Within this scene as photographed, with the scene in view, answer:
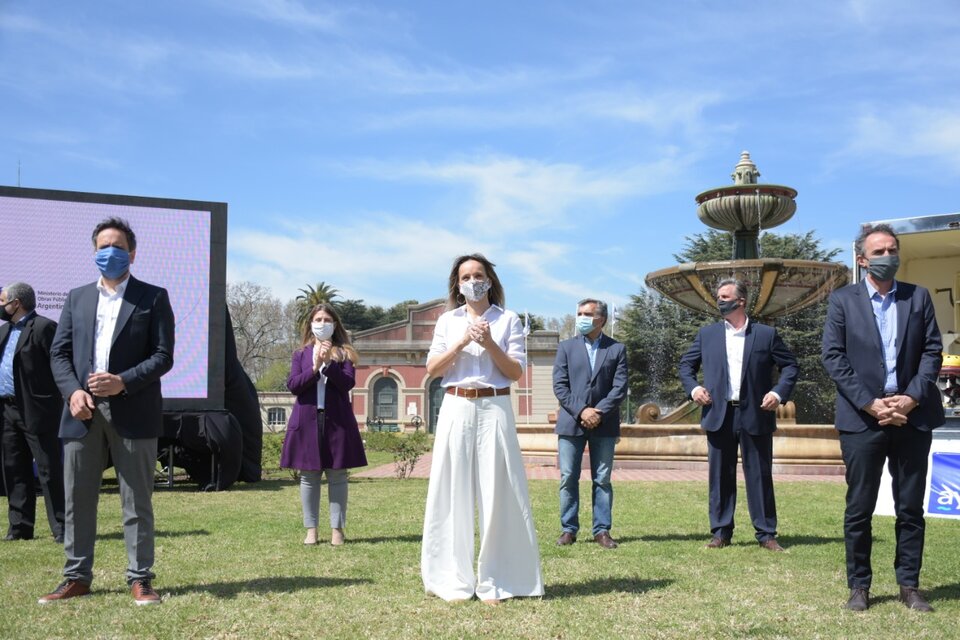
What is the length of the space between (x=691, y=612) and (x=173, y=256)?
10.2 meters

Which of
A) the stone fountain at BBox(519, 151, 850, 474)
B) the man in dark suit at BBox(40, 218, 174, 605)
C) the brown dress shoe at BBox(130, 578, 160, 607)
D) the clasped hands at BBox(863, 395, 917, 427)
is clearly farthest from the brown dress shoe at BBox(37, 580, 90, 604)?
the stone fountain at BBox(519, 151, 850, 474)

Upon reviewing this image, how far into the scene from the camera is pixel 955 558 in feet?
21.6

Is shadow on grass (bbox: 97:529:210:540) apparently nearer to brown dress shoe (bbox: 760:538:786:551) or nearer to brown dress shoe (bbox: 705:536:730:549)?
brown dress shoe (bbox: 705:536:730:549)

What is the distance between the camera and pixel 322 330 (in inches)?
304

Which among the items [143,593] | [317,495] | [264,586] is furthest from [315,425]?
[143,593]

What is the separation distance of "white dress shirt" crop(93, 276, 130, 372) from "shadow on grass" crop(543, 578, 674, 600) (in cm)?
285

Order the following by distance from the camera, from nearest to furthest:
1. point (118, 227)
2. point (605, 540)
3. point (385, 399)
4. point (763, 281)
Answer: point (118, 227)
point (605, 540)
point (763, 281)
point (385, 399)

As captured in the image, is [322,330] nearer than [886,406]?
No

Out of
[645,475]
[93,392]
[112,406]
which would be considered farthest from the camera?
[645,475]

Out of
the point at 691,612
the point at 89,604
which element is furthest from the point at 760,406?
the point at 89,604

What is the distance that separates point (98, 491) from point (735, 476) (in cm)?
461

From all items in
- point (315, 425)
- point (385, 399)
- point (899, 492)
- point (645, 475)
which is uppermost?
point (315, 425)

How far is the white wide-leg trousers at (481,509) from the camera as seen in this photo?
5.18m

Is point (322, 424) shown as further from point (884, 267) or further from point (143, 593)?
point (884, 267)
